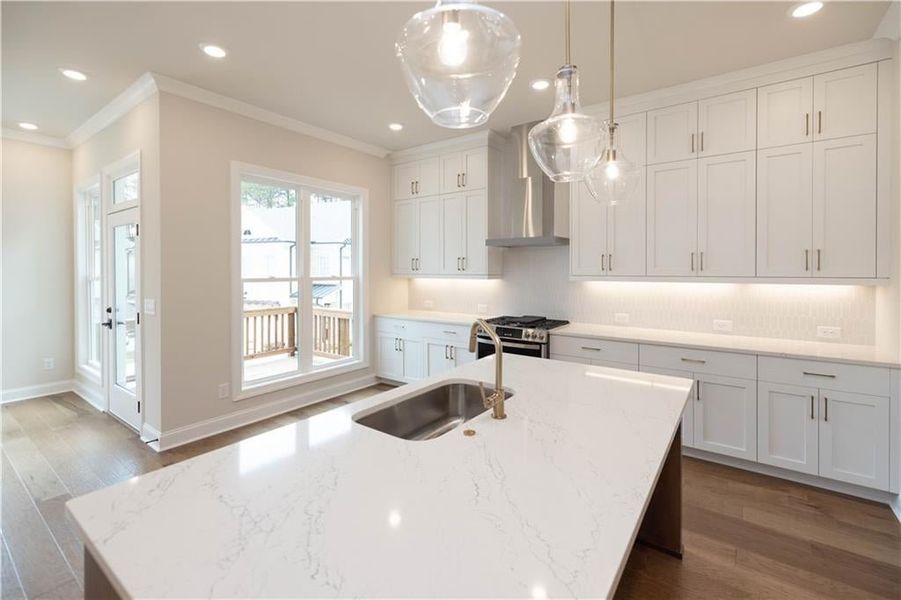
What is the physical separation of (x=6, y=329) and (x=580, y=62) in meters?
6.20

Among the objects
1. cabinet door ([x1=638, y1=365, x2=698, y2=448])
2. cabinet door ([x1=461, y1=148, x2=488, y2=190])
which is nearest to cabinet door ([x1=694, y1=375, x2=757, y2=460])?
cabinet door ([x1=638, y1=365, x2=698, y2=448])

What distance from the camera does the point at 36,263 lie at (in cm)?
470

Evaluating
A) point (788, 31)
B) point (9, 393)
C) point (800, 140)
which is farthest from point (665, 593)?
point (9, 393)

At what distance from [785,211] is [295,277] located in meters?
4.23

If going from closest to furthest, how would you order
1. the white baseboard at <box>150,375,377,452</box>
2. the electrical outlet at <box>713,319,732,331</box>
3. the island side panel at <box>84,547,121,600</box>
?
the island side panel at <box>84,547,121,600</box>, the white baseboard at <box>150,375,377,452</box>, the electrical outlet at <box>713,319,732,331</box>

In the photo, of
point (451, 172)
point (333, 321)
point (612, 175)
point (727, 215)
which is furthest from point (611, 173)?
point (333, 321)

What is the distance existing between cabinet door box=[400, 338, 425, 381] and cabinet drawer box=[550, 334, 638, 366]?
1630mm

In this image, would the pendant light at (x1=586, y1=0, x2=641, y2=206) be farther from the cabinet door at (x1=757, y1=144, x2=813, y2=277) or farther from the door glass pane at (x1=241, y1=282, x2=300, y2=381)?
the door glass pane at (x1=241, y1=282, x2=300, y2=381)

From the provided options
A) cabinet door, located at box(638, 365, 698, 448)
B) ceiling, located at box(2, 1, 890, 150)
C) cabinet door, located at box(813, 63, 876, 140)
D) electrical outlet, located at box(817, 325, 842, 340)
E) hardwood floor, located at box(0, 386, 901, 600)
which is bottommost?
hardwood floor, located at box(0, 386, 901, 600)

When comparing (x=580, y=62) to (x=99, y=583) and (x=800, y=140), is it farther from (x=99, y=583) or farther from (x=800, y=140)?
(x=99, y=583)

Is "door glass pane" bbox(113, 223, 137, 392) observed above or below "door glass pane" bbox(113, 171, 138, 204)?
below

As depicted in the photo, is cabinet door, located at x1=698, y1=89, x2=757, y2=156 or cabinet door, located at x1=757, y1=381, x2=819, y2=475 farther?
cabinet door, located at x1=698, y1=89, x2=757, y2=156

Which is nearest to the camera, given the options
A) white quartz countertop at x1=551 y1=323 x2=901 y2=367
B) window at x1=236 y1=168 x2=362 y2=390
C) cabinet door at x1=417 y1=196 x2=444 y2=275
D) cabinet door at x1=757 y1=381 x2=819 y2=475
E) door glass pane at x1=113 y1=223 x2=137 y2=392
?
white quartz countertop at x1=551 y1=323 x2=901 y2=367

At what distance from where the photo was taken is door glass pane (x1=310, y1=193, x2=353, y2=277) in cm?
455
